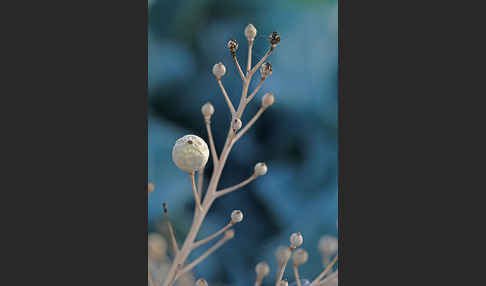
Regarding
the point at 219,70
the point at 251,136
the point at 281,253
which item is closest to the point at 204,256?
the point at 281,253

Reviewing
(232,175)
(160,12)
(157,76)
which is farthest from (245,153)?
(160,12)

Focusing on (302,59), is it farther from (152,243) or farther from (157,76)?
(152,243)

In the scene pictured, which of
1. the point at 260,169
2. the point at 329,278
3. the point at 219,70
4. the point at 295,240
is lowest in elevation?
the point at 329,278

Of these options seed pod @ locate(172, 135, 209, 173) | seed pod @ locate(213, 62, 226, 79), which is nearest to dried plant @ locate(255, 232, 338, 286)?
seed pod @ locate(172, 135, 209, 173)

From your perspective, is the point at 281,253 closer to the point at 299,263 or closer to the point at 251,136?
the point at 299,263

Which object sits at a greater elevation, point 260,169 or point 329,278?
point 260,169

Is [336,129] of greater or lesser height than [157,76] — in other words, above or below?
below

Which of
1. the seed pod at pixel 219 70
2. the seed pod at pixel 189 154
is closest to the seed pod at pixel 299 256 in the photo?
the seed pod at pixel 189 154
